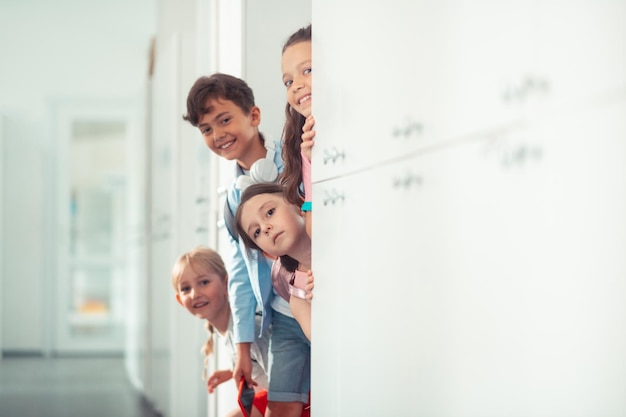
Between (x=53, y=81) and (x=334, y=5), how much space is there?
5033 mm

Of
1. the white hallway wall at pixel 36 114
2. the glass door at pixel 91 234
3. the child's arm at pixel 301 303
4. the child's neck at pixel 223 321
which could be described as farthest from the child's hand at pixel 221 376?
the glass door at pixel 91 234

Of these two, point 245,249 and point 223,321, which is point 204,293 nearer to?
point 223,321

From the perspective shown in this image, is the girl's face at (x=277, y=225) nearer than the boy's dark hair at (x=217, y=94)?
Yes

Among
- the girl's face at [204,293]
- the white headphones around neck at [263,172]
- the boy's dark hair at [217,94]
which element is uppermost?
the boy's dark hair at [217,94]

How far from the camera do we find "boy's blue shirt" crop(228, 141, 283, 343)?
191 centimetres

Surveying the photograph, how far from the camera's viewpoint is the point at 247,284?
2035 mm

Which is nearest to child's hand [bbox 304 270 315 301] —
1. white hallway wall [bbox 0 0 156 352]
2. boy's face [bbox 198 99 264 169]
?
boy's face [bbox 198 99 264 169]

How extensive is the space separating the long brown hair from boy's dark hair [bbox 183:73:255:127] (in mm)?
207

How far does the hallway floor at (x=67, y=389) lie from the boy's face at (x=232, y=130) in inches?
71.0

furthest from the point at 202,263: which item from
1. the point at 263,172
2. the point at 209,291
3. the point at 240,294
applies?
the point at 263,172

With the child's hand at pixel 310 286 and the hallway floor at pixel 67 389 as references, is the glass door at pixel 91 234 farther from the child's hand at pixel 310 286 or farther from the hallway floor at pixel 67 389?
the child's hand at pixel 310 286

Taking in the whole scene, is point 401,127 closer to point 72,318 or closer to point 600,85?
point 600,85

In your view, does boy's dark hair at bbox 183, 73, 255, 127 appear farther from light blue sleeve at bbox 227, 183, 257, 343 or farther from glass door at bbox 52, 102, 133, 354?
glass door at bbox 52, 102, 133, 354

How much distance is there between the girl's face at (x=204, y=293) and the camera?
86.4 inches
